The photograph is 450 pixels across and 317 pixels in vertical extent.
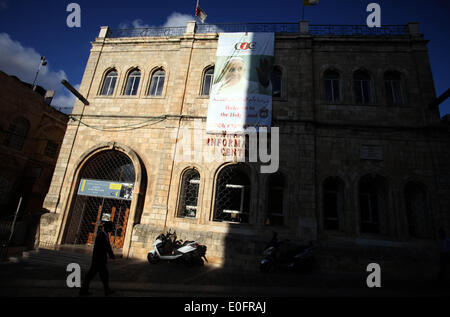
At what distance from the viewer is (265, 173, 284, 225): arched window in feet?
29.6

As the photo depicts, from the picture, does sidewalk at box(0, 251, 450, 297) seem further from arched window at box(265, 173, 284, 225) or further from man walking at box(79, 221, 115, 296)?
arched window at box(265, 173, 284, 225)

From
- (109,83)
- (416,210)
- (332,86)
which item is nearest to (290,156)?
(332,86)

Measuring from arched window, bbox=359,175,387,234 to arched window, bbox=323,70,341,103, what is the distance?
4.10 meters

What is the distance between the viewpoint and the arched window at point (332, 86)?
10.3 meters

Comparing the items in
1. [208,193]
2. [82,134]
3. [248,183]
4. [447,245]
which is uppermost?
[82,134]

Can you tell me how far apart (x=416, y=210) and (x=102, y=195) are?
1394cm

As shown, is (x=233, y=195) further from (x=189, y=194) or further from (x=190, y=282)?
(x=190, y=282)

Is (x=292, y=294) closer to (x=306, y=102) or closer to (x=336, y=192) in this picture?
(x=336, y=192)

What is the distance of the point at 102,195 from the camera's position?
953 cm

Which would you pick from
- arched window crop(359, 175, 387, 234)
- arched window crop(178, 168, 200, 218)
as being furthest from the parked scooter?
arched window crop(178, 168, 200, 218)

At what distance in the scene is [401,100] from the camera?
33.0 ft

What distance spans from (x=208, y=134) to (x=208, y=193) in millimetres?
2756
